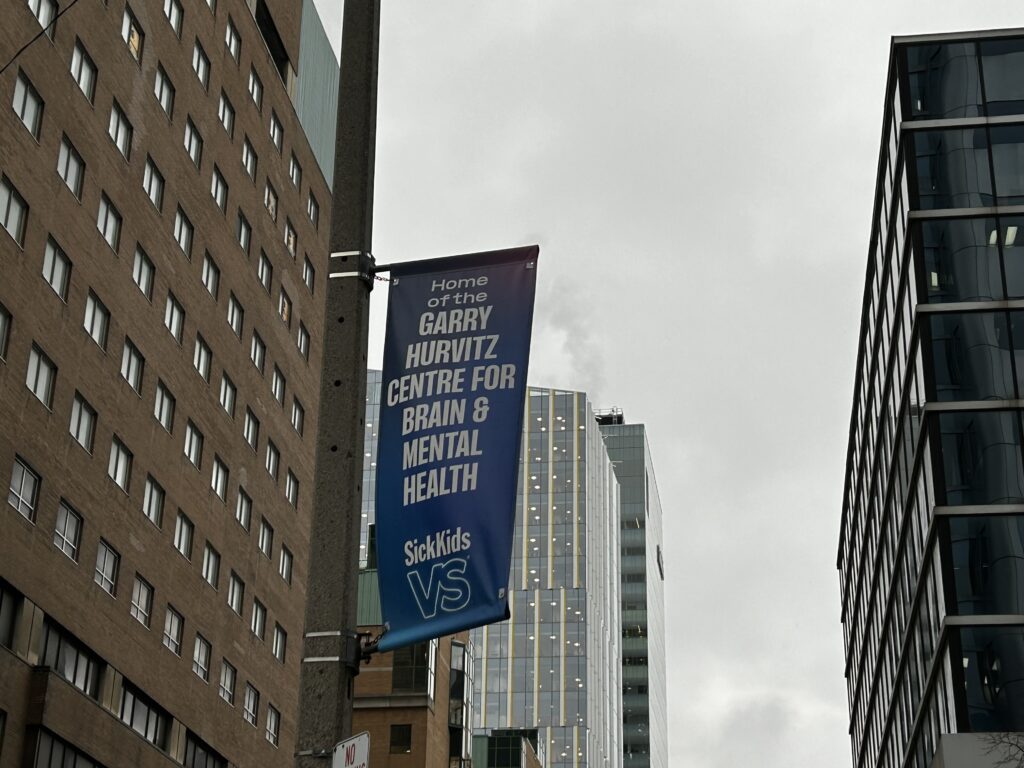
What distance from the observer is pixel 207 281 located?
61656mm

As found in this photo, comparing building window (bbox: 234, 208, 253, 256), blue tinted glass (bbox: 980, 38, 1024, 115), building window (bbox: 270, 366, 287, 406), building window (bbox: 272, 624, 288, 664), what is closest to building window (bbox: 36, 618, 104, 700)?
building window (bbox: 272, 624, 288, 664)

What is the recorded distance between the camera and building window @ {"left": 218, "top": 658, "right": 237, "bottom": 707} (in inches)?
2419

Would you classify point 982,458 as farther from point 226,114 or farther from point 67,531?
point 226,114

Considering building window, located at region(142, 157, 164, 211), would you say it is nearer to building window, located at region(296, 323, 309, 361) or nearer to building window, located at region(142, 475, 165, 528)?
building window, located at region(142, 475, 165, 528)

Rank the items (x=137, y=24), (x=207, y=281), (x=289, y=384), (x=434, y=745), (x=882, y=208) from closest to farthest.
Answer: (x=137, y=24) < (x=207, y=281) < (x=882, y=208) < (x=289, y=384) < (x=434, y=745)

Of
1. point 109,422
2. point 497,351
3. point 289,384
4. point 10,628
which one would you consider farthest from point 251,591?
point 497,351

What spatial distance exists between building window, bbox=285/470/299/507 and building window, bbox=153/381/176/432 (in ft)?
50.5

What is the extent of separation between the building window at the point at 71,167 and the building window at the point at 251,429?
60.5 ft

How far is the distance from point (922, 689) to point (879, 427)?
50.4 ft

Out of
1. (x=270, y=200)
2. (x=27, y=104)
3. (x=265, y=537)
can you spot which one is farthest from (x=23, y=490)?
(x=270, y=200)

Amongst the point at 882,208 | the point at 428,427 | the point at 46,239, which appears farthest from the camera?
the point at 882,208

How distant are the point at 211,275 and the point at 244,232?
5.13 m

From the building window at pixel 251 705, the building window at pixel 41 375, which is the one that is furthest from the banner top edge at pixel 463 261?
the building window at pixel 251 705

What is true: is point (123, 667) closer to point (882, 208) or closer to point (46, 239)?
point (46, 239)
